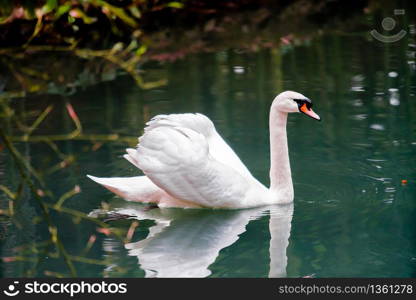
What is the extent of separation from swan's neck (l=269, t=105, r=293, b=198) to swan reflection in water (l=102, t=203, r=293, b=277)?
16 cm

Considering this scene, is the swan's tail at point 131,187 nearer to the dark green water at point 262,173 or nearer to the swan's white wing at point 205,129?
the dark green water at point 262,173

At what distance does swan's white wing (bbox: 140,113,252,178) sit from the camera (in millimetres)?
6989

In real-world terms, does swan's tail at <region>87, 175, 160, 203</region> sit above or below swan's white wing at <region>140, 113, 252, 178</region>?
below

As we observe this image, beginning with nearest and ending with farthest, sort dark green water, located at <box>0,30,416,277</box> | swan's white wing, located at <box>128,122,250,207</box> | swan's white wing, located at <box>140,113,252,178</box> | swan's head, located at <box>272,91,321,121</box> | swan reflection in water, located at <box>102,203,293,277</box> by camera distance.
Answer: swan reflection in water, located at <box>102,203,293,277</box> < dark green water, located at <box>0,30,416,277</box> < swan's white wing, located at <box>128,122,250,207</box> < swan's white wing, located at <box>140,113,252,178</box> < swan's head, located at <box>272,91,321,121</box>

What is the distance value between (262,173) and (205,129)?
39.2 inches

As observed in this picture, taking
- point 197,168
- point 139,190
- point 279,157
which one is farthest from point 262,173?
point 197,168

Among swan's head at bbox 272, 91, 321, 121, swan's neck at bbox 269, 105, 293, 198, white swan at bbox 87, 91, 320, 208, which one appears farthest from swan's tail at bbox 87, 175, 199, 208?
swan's head at bbox 272, 91, 321, 121

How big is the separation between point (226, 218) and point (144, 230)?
70cm

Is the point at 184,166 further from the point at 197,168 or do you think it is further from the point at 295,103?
the point at 295,103

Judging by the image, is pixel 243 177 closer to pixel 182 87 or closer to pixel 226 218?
pixel 226 218

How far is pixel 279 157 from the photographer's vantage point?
7246 millimetres

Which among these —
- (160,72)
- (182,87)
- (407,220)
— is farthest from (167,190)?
(160,72)

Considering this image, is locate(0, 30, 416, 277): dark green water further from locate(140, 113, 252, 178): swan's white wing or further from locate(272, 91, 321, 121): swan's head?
locate(272, 91, 321, 121): swan's head

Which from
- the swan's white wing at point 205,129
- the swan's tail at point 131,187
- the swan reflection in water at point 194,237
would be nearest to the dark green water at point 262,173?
the swan reflection in water at point 194,237
